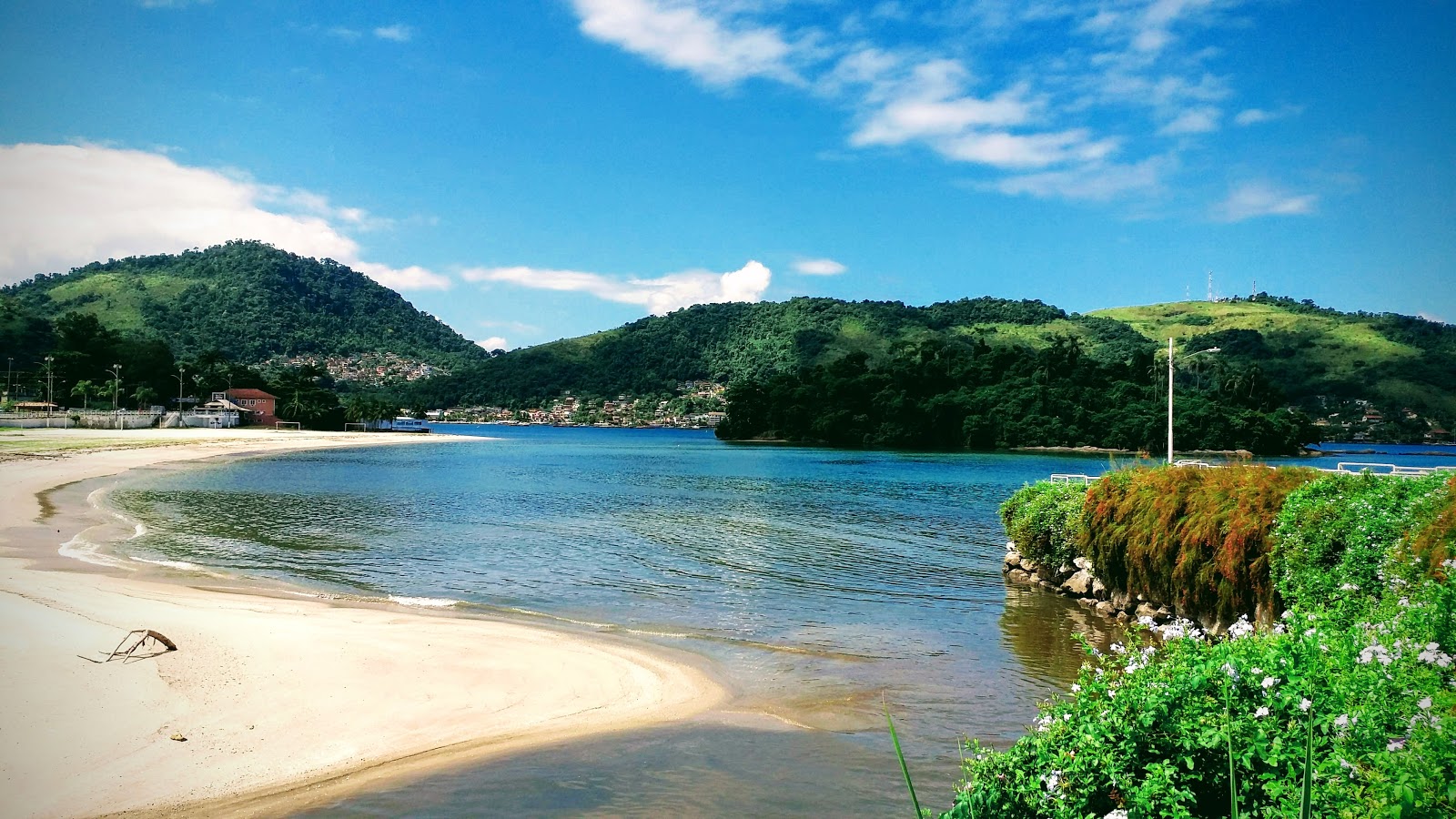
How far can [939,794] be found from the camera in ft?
29.3

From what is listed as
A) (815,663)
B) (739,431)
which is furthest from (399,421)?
(815,663)

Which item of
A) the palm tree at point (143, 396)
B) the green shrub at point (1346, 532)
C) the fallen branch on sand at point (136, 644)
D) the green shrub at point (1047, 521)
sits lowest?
the fallen branch on sand at point (136, 644)

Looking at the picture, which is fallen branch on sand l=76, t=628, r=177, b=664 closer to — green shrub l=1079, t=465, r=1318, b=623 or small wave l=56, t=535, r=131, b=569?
small wave l=56, t=535, r=131, b=569

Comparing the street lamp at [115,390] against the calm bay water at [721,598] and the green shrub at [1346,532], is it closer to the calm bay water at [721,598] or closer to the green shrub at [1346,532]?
the calm bay water at [721,598]

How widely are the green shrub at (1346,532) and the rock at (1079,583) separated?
23.5ft

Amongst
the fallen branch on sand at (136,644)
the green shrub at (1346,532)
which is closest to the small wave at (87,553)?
the fallen branch on sand at (136,644)

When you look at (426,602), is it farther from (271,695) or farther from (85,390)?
(85,390)

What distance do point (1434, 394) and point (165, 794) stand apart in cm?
18552

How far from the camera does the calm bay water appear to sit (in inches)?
359

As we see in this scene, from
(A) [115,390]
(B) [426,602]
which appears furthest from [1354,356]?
(A) [115,390]

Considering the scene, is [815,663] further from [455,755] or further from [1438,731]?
[1438,731]

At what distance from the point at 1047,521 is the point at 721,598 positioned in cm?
899

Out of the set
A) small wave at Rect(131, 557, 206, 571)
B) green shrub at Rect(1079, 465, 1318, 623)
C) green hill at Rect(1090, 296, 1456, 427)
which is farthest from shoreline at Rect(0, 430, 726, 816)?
green hill at Rect(1090, 296, 1456, 427)

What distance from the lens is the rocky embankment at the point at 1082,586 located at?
1712 cm
